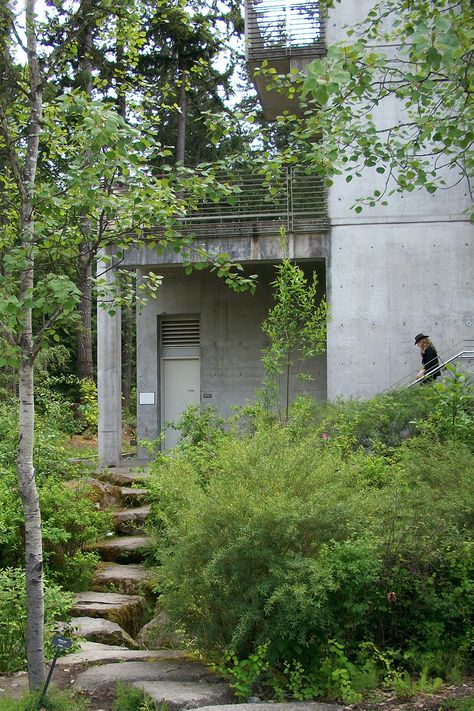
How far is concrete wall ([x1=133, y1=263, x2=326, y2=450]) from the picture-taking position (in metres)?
17.8

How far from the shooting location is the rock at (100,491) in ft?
33.3

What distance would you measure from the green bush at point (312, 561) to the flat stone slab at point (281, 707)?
15.4 inches

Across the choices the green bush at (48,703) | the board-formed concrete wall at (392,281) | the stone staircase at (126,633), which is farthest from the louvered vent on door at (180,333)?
the green bush at (48,703)

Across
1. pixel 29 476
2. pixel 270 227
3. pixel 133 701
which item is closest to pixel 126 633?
pixel 133 701

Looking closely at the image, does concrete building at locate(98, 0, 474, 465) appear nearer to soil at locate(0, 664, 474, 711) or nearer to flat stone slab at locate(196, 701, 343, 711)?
soil at locate(0, 664, 474, 711)

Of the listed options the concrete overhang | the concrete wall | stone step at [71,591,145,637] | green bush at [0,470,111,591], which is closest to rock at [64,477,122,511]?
green bush at [0,470,111,591]

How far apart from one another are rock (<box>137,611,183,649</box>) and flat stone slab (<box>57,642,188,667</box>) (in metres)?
0.16

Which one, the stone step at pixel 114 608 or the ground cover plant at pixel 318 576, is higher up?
the ground cover plant at pixel 318 576

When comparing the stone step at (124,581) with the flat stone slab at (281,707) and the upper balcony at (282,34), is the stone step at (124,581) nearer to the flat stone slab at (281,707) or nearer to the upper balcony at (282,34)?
the flat stone slab at (281,707)

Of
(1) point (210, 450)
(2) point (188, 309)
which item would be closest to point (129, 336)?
(2) point (188, 309)

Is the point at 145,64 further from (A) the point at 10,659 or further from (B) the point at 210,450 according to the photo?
(A) the point at 10,659

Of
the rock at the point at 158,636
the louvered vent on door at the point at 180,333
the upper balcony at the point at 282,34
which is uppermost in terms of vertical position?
the upper balcony at the point at 282,34

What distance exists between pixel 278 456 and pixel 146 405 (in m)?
11.6

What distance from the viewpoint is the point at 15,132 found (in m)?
7.07
